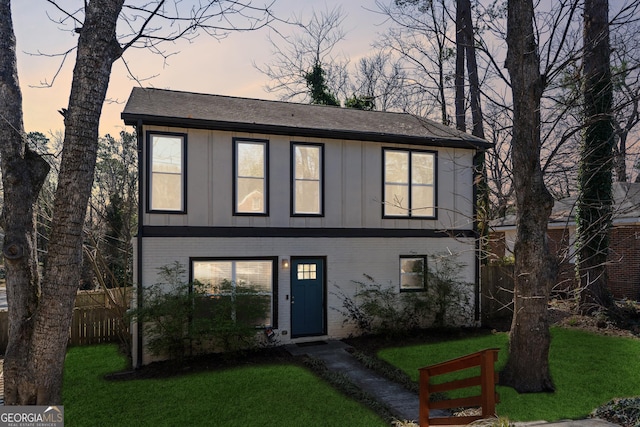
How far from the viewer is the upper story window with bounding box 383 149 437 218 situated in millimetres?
11578

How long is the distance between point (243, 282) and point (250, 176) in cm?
247

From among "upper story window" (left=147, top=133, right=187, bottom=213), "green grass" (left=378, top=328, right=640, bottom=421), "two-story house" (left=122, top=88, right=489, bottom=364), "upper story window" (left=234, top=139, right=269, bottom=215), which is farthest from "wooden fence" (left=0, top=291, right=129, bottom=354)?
"green grass" (left=378, top=328, right=640, bottom=421)

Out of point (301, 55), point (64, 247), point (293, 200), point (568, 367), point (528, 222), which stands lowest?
point (568, 367)

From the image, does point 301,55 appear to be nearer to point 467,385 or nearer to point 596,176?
point 596,176

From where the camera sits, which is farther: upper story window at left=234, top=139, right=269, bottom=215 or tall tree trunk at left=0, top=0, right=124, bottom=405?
upper story window at left=234, top=139, right=269, bottom=215

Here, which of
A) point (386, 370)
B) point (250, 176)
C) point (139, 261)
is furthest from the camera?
point (250, 176)

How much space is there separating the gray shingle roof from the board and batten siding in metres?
0.27

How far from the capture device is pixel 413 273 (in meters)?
11.7

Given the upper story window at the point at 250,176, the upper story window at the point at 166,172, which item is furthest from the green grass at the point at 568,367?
the upper story window at the point at 166,172

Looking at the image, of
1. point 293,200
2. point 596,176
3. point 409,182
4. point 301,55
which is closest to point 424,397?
point 293,200

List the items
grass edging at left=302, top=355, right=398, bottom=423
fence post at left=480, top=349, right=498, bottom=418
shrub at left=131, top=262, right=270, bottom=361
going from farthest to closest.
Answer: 1. shrub at left=131, top=262, right=270, bottom=361
2. grass edging at left=302, top=355, right=398, bottom=423
3. fence post at left=480, top=349, right=498, bottom=418

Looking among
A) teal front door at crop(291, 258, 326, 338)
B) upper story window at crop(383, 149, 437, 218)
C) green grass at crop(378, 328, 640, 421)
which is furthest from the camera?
upper story window at crop(383, 149, 437, 218)

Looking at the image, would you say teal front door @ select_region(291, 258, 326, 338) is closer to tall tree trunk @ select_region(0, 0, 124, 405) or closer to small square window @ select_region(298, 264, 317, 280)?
small square window @ select_region(298, 264, 317, 280)

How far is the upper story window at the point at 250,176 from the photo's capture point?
A: 10.2 metres
